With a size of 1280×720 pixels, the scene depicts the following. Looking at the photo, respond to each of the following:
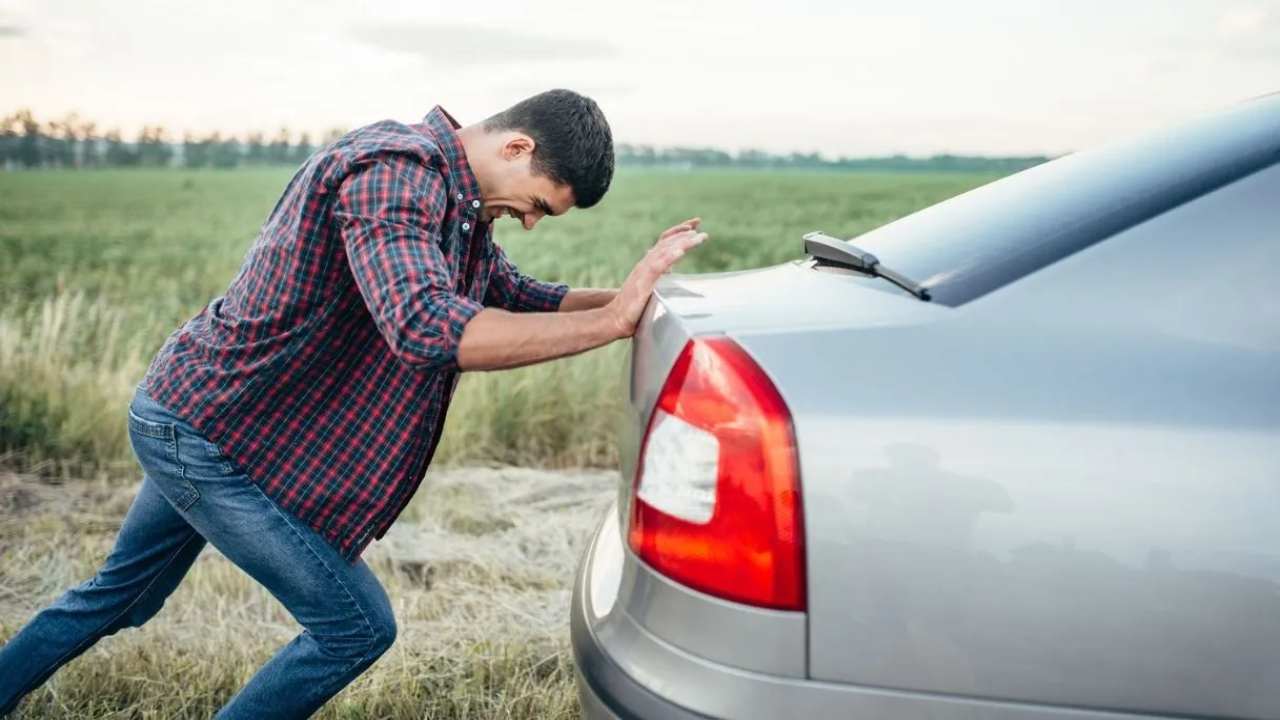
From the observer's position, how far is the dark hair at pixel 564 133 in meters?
1.97

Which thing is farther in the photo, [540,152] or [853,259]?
[540,152]

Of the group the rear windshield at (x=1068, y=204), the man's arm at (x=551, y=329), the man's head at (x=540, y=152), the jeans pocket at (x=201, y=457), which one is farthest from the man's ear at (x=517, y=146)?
the jeans pocket at (x=201, y=457)

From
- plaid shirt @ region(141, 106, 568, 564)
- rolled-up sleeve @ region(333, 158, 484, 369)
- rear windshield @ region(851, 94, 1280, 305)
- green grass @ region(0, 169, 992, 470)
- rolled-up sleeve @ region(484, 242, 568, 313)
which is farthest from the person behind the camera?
green grass @ region(0, 169, 992, 470)

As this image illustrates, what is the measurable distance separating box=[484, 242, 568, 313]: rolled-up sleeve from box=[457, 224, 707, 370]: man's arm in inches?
28.5

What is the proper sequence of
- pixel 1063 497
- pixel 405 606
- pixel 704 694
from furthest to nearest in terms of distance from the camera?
pixel 405 606
pixel 704 694
pixel 1063 497

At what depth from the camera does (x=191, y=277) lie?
12.8m

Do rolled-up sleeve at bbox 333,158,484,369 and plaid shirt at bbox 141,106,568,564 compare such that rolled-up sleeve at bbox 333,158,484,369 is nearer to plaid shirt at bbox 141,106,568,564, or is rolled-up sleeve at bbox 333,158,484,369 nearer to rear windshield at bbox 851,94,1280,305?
plaid shirt at bbox 141,106,568,564

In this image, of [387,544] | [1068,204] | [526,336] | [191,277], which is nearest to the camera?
[1068,204]

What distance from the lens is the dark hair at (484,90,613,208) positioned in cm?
197

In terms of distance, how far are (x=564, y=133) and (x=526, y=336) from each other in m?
0.49

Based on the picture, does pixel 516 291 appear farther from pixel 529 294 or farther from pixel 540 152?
pixel 540 152

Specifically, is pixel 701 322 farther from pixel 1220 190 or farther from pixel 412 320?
pixel 1220 190

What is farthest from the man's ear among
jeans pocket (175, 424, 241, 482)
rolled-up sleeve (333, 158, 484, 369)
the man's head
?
jeans pocket (175, 424, 241, 482)

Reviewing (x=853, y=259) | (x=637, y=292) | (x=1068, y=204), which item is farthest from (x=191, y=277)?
(x=1068, y=204)
